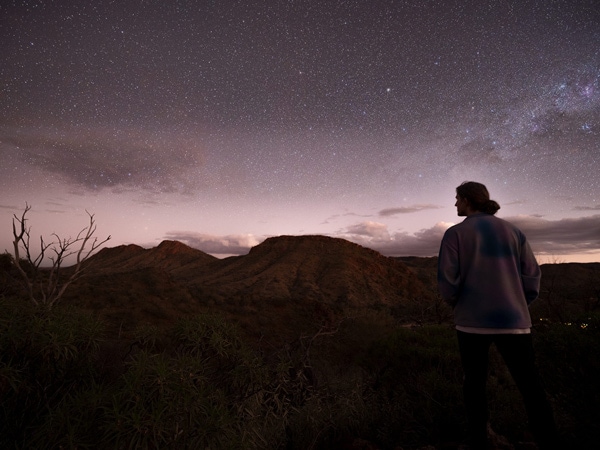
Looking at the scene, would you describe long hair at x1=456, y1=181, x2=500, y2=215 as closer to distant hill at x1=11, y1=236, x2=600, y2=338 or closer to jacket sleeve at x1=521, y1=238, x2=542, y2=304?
jacket sleeve at x1=521, y1=238, x2=542, y2=304

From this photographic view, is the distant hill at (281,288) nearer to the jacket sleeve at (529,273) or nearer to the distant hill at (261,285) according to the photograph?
the distant hill at (261,285)

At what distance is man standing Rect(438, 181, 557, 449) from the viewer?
2.30 meters

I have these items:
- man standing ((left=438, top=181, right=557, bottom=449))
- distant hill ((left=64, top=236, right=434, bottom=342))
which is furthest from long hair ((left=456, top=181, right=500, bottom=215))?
distant hill ((left=64, top=236, right=434, bottom=342))

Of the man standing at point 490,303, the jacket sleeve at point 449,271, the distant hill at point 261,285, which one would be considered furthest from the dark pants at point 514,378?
the distant hill at point 261,285

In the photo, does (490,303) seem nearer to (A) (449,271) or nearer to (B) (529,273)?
(A) (449,271)

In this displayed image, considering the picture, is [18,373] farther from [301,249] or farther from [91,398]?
[301,249]

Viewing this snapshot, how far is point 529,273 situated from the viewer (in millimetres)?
2584

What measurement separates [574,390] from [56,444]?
4507 millimetres

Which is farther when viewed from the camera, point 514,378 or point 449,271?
point 449,271

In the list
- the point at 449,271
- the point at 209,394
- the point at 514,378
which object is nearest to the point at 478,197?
the point at 449,271

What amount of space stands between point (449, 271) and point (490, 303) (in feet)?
1.09

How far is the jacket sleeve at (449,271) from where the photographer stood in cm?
254

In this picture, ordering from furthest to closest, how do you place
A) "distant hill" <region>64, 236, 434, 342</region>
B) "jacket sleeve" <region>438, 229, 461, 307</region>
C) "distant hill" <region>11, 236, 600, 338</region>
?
1. "distant hill" <region>64, 236, 434, 342</region>
2. "distant hill" <region>11, 236, 600, 338</region>
3. "jacket sleeve" <region>438, 229, 461, 307</region>

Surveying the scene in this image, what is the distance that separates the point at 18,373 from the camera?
2.12 m
